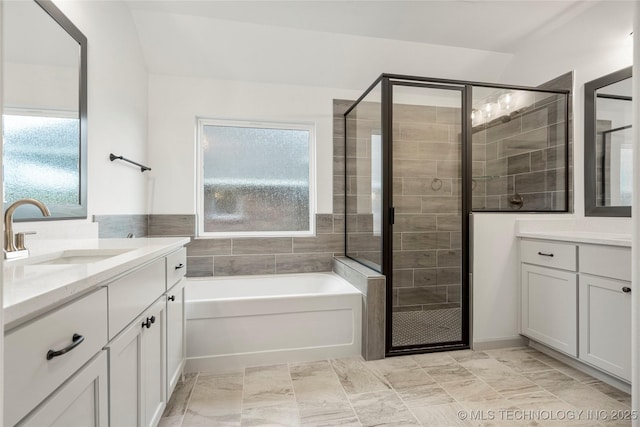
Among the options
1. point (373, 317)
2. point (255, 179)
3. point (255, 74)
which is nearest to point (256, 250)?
point (255, 179)

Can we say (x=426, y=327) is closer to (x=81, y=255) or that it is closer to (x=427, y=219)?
(x=427, y=219)

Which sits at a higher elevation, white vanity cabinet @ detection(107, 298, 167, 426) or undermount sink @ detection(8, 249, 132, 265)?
undermount sink @ detection(8, 249, 132, 265)

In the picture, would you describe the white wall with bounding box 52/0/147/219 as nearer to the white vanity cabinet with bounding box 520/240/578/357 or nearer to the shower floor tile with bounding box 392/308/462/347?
the shower floor tile with bounding box 392/308/462/347

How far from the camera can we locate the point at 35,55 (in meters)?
1.39

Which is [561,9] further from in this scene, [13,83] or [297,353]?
[13,83]

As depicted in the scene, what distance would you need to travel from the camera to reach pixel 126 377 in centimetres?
107

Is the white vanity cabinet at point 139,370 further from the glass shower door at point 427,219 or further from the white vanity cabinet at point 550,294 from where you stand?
the white vanity cabinet at point 550,294

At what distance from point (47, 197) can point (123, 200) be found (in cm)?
86

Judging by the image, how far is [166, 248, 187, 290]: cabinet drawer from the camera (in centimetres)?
157

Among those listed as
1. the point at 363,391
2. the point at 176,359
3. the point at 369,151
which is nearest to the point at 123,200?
the point at 176,359

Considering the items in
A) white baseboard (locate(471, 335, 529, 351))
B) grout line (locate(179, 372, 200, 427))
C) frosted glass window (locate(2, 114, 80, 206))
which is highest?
frosted glass window (locate(2, 114, 80, 206))

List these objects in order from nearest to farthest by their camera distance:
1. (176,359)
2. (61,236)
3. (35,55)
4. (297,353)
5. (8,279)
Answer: (8,279), (35,55), (61,236), (176,359), (297,353)

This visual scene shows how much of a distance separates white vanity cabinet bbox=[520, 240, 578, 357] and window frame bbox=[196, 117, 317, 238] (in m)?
1.86

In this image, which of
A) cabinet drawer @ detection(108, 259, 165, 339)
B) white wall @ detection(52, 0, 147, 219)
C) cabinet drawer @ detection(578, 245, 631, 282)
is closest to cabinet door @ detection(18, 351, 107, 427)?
cabinet drawer @ detection(108, 259, 165, 339)
